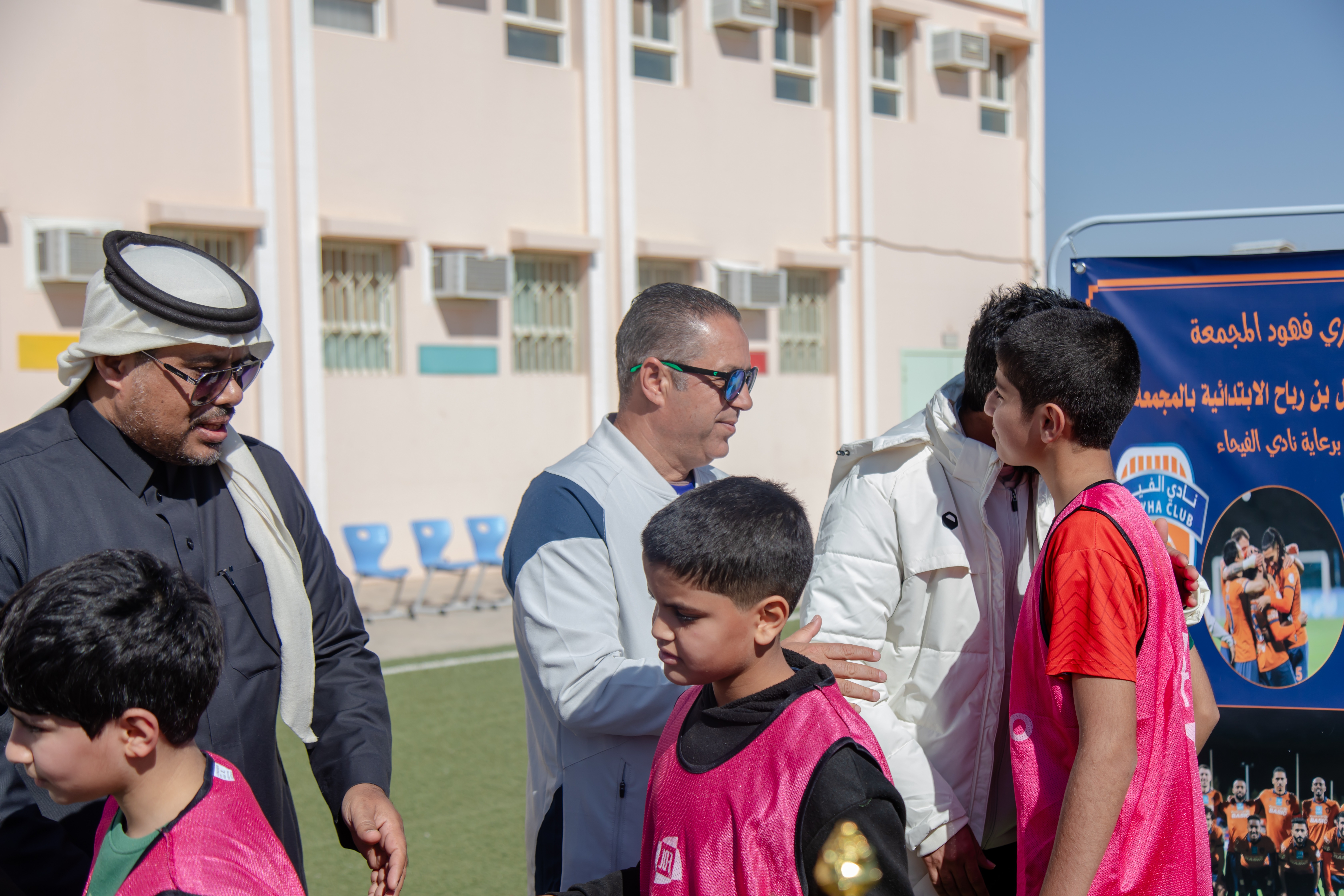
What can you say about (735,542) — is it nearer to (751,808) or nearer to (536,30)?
(751,808)

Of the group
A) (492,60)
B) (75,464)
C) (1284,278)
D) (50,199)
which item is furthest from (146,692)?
(492,60)

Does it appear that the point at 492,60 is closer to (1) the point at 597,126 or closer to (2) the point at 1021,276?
(1) the point at 597,126

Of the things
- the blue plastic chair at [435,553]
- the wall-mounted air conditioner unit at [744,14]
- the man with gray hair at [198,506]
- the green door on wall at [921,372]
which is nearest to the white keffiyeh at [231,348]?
the man with gray hair at [198,506]

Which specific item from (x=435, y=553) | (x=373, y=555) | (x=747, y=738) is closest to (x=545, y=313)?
(x=435, y=553)

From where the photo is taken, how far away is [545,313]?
13.1 m

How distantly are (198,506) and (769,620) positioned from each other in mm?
1175

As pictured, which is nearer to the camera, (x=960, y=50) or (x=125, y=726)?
(x=125, y=726)

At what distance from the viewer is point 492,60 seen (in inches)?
492

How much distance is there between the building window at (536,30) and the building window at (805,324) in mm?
4306

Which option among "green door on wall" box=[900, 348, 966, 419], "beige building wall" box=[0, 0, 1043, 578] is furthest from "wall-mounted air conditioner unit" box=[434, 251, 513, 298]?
"green door on wall" box=[900, 348, 966, 419]

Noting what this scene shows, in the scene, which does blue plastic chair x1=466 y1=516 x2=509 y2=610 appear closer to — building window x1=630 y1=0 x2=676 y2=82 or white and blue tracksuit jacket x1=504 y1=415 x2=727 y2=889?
building window x1=630 y1=0 x2=676 y2=82

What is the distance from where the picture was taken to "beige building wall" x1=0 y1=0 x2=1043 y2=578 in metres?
10.0

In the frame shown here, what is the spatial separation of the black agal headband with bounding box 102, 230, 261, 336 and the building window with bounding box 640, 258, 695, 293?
11.5 metres

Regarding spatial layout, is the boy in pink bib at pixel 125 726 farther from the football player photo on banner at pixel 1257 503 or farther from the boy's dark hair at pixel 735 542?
the football player photo on banner at pixel 1257 503
